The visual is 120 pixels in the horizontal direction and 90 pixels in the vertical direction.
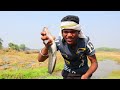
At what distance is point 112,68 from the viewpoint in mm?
1819

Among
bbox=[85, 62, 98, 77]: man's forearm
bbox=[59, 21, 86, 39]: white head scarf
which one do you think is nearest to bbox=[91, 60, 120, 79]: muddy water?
bbox=[85, 62, 98, 77]: man's forearm

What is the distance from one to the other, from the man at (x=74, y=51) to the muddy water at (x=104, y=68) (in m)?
0.05

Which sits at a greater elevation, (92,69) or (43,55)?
(43,55)

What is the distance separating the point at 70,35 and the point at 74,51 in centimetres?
20

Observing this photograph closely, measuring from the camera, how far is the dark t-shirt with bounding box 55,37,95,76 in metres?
1.77

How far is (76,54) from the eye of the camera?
179cm

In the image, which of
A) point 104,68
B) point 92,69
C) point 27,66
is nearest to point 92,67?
point 92,69

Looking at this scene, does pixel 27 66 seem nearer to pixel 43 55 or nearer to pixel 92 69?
pixel 43 55
